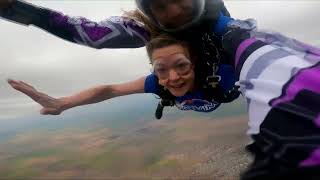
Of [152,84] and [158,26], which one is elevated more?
[158,26]

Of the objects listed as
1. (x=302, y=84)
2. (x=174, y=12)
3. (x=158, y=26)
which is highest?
(x=302, y=84)

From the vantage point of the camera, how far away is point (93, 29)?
7.95 ft

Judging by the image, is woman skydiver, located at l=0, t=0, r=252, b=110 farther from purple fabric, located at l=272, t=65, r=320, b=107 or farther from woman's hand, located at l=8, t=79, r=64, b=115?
purple fabric, located at l=272, t=65, r=320, b=107

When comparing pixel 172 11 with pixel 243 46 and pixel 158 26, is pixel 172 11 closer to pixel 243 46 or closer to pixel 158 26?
pixel 158 26

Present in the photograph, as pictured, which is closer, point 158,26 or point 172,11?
point 172,11

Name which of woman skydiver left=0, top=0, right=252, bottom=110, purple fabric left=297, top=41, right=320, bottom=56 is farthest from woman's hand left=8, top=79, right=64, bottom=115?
purple fabric left=297, top=41, right=320, bottom=56

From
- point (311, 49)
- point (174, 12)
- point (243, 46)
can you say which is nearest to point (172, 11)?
point (174, 12)

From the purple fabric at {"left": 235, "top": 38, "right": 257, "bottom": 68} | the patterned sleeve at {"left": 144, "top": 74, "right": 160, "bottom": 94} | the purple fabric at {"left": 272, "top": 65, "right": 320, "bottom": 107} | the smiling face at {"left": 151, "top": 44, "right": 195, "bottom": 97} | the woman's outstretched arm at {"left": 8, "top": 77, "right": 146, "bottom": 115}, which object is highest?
the purple fabric at {"left": 272, "top": 65, "right": 320, "bottom": 107}

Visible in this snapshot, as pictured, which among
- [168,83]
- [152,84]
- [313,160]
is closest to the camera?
[313,160]

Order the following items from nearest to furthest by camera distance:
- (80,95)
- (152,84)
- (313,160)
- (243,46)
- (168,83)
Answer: (313,160) → (243,46) → (168,83) → (152,84) → (80,95)

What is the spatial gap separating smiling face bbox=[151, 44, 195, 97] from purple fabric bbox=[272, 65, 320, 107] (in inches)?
39.3

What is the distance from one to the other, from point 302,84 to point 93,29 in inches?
61.1

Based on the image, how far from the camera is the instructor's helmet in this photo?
189cm

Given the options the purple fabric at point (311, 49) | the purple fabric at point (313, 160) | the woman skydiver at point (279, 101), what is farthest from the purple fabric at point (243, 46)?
the purple fabric at point (313, 160)
